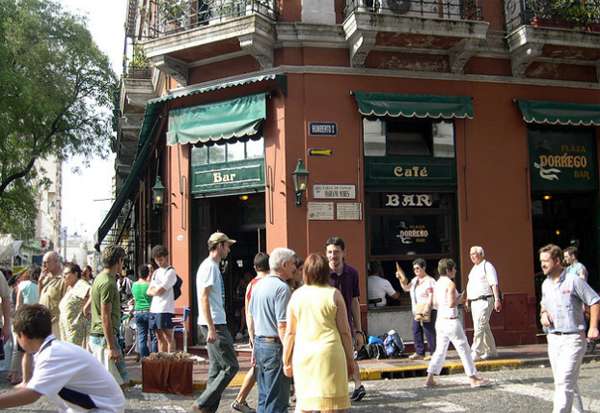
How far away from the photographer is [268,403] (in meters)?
6.05

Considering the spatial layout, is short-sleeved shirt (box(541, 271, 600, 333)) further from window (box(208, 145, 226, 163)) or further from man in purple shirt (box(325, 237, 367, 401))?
window (box(208, 145, 226, 163))

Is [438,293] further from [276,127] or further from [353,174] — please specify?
[276,127]

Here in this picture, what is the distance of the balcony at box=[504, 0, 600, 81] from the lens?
501 inches

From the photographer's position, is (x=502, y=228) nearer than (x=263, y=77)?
No

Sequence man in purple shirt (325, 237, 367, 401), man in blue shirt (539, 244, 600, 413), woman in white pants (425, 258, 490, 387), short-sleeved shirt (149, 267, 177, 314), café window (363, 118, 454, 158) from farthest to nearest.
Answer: café window (363, 118, 454, 158), short-sleeved shirt (149, 267, 177, 314), woman in white pants (425, 258, 490, 387), man in purple shirt (325, 237, 367, 401), man in blue shirt (539, 244, 600, 413)

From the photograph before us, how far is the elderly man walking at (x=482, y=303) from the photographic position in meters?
11.1

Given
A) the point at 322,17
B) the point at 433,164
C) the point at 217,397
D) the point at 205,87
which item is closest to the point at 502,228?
the point at 433,164

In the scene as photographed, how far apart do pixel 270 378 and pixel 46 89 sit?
1942 centimetres

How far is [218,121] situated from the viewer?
12.8m

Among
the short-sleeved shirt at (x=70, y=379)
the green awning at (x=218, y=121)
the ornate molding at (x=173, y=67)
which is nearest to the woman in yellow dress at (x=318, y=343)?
the short-sleeved shirt at (x=70, y=379)

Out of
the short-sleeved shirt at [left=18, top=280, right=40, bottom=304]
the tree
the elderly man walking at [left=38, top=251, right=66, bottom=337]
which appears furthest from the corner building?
the tree

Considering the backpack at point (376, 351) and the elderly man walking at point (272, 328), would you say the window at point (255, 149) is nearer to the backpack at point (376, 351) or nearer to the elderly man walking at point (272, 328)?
the backpack at point (376, 351)

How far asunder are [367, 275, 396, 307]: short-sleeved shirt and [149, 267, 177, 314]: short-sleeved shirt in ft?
12.3

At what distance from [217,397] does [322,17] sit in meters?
7.86
